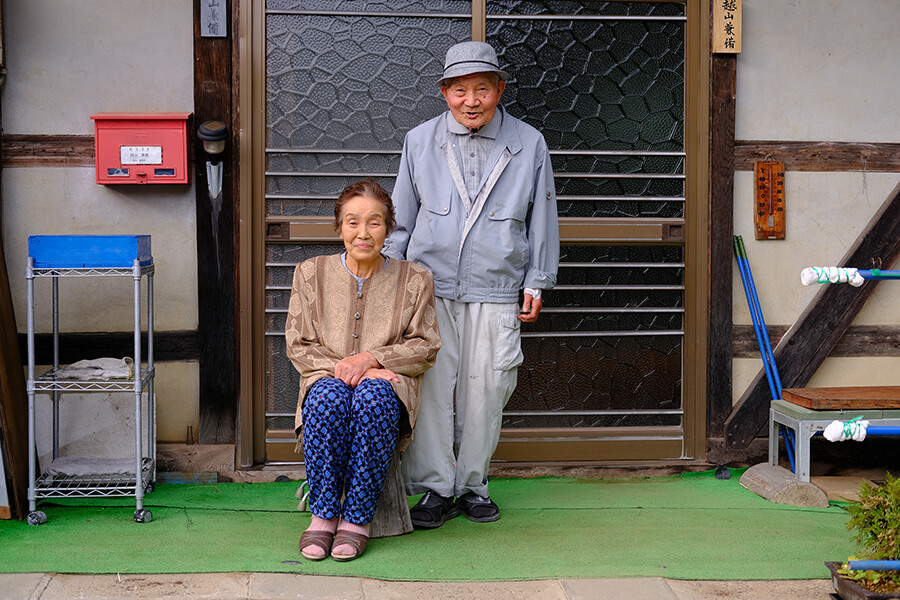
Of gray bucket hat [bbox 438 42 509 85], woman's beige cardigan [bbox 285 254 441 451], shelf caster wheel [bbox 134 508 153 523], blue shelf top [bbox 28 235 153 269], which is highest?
gray bucket hat [bbox 438 42 509 85]

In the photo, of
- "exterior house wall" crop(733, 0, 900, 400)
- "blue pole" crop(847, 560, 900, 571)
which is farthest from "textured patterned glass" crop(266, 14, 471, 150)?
"blue pole" crop(847, 560, 900, 571)

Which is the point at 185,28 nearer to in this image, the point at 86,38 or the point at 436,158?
the point at 86,38

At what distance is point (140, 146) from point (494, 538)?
2263 millimetres

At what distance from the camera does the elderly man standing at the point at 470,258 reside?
369 centimetres

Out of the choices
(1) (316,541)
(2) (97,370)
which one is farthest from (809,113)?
(2) (97,370)

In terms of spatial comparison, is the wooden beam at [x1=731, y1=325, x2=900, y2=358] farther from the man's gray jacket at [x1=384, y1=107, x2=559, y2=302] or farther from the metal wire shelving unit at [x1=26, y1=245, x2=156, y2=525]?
the metal wire shelving unit at [x1=26, y1=245, x2=156, y2=525]

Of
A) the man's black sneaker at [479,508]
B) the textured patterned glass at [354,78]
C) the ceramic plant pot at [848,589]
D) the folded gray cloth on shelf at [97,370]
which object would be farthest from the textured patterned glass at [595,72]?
the ceramic plant pot at [848,589]

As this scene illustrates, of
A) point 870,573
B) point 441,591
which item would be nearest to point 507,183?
point 441,591

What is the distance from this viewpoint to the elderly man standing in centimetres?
369

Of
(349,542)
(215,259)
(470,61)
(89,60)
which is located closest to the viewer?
(349,542)

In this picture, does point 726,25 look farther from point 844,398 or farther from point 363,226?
point 363,226

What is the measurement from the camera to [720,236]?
14.7ft

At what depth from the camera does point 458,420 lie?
378 centimetres

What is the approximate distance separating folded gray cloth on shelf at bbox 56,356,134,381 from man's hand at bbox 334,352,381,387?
1.04m
